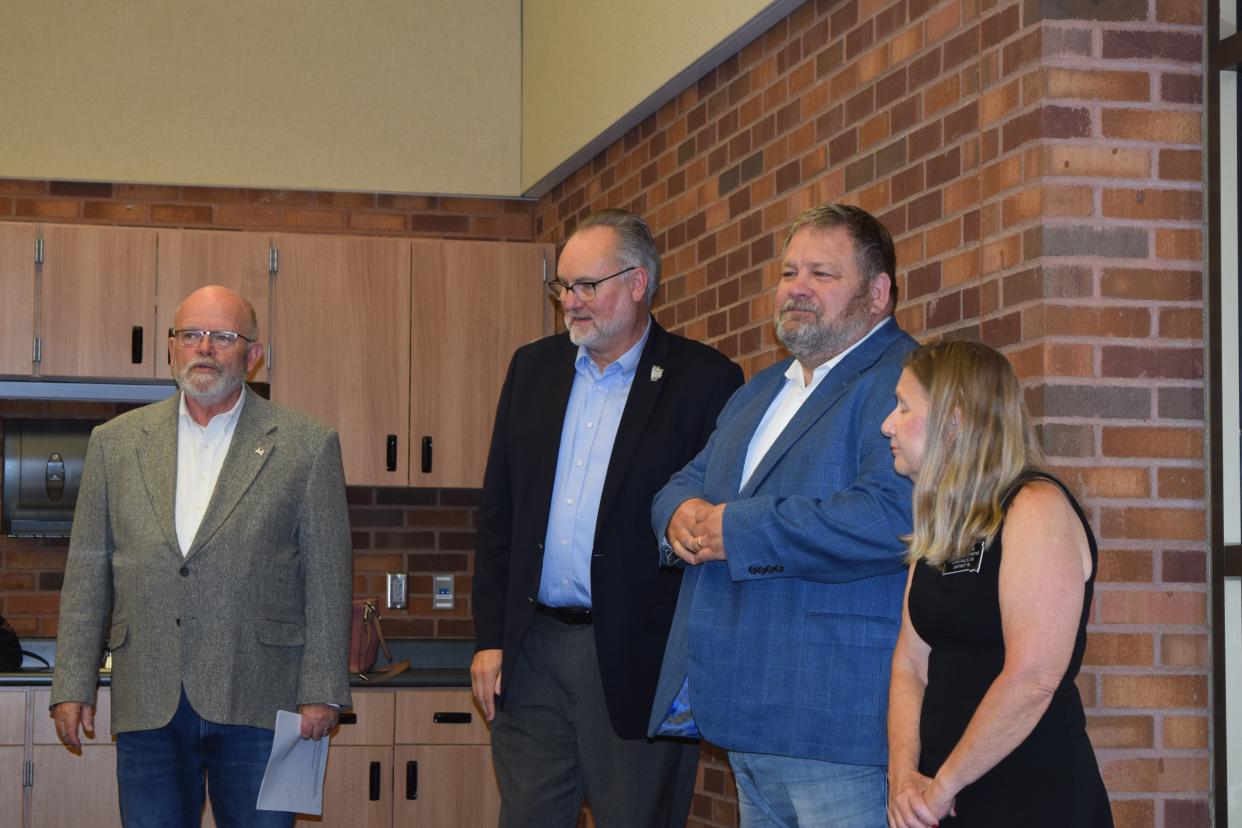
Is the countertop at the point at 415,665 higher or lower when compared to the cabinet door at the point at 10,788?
higher

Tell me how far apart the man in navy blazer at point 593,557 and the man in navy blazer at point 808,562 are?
367 millimetres

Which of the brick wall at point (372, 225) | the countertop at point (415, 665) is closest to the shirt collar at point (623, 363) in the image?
the countertop at point (415, 665)

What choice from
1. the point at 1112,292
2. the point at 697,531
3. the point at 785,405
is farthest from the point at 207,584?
the point at 1112,292

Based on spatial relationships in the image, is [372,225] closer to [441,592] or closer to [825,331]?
[441,592]

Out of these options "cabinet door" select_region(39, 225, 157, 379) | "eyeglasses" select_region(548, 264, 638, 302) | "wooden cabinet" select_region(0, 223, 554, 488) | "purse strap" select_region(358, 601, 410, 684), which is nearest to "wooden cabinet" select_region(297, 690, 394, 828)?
"purse strap" select_region(358, 601, 410, 684)

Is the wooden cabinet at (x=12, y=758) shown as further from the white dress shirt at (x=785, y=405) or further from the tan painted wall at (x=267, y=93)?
the white dress shirt at (x=785, y=405)

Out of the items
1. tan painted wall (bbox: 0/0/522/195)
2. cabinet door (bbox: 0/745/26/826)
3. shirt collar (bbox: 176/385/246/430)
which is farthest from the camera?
tan painted wall (bbox: 0/0/522/195)

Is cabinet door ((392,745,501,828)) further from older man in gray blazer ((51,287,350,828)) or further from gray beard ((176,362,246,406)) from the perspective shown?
gray beard ((176,362,246,406))

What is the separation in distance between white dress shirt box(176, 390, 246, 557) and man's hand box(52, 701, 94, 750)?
433mm

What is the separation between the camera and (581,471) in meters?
3.41

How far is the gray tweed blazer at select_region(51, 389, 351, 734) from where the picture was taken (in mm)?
3480

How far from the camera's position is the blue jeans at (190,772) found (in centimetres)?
345

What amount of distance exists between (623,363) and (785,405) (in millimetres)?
670

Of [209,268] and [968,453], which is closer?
[968,453]
